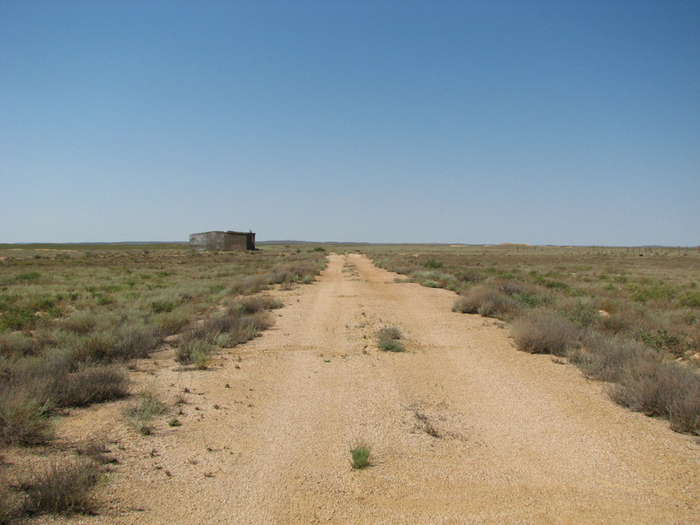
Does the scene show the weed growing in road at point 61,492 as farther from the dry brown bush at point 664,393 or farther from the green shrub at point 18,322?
the green shrub at point 18,322

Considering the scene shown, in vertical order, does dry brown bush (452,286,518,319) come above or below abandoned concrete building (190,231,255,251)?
below

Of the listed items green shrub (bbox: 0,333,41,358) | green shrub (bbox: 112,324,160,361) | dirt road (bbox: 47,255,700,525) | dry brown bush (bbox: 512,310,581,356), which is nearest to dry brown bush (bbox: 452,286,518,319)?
dry brown bush (bbox: 512,310,581,356)

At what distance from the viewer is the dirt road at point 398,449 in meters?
3.76

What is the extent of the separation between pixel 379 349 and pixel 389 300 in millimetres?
8010

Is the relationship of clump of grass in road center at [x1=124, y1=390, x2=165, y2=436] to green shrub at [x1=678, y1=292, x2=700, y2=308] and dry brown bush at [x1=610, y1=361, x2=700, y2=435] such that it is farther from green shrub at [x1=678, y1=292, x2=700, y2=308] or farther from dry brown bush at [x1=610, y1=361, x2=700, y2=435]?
green shrub at [x1=678, y1=292, x2=700, y2=308]

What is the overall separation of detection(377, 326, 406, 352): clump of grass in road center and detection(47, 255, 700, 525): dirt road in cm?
62

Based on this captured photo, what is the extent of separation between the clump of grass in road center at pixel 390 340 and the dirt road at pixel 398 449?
0.62 meters

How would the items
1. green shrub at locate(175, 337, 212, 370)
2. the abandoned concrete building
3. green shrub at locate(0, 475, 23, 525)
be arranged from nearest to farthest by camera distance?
green shrub at locate(0, 475, 23, 525), green shrub at locate(175, 337, 212, 370), the abandoned concrete building

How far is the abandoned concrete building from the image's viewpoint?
7788 centimetres

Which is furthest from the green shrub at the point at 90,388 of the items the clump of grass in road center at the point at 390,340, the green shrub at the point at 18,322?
the green shrub at the point at 18,322

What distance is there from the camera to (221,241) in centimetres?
7794

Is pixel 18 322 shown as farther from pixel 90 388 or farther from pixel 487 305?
pixel 487 305

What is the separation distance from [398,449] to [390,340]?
16.1ft

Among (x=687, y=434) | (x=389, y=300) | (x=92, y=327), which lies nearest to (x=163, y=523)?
(x=687, y=434)
